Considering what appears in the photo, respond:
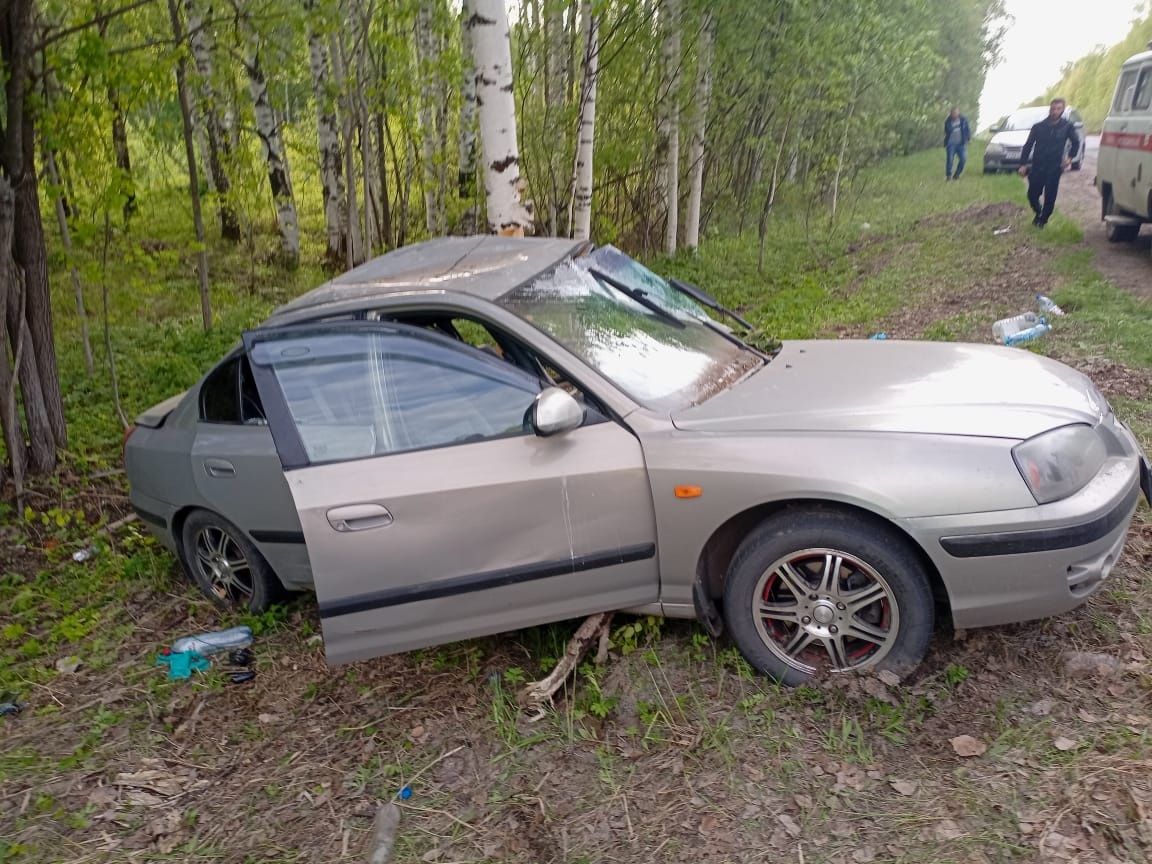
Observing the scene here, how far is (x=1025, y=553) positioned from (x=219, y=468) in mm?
3396

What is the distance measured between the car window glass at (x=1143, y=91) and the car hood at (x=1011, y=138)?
40.6 ft

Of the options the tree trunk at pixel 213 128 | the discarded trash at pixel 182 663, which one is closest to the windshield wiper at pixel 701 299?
the discarded trash at pixel 182 663

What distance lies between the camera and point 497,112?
A: 6.18m

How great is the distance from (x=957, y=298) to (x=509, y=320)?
24.5 ft

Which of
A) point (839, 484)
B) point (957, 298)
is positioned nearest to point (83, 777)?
point (839, 484)

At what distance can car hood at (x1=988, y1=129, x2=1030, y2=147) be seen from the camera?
2096 centimetres

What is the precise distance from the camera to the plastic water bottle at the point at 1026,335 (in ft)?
22.9

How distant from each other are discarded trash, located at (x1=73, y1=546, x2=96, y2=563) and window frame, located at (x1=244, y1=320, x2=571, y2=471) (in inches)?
112

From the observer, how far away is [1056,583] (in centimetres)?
281

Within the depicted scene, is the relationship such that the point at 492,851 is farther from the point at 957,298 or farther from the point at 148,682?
the point at 957,298

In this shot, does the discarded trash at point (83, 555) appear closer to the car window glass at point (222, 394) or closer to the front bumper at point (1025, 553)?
the car window glass at point (222, 394)

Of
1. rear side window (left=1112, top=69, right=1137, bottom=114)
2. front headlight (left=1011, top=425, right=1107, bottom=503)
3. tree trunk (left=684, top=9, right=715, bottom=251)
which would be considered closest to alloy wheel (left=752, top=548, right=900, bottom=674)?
front headlight (left=1011, top=425, right=1107, bottom=503)

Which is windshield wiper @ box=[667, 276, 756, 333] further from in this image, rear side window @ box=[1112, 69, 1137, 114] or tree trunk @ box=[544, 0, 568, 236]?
rear side window @ box=[1112, 69, 1137, 114]

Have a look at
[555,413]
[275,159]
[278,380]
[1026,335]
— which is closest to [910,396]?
[555,413]
